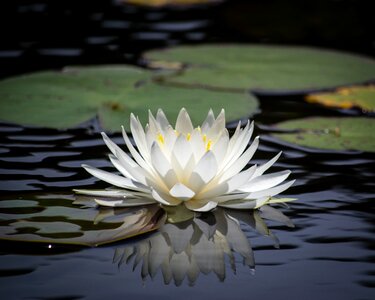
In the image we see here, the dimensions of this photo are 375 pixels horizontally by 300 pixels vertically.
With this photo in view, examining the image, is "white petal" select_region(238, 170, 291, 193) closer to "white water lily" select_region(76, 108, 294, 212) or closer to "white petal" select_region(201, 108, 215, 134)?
"white water lily" select_region(76, 108, 294, 212)

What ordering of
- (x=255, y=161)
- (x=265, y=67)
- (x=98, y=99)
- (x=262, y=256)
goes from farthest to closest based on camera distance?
(x=265, y=67) → (x=98, y=99) → (x=255, y=161) → (x=262, y=256)

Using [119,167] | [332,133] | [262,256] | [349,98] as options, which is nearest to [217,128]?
[119,167]

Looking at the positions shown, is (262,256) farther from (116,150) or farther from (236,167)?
(116,150)

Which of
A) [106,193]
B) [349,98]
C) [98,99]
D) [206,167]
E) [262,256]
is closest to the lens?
[262,256]

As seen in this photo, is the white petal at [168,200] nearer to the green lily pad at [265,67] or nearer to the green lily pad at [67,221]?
the green lily pad at [67,221]

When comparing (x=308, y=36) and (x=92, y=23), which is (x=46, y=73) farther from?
(x=308, y=36)

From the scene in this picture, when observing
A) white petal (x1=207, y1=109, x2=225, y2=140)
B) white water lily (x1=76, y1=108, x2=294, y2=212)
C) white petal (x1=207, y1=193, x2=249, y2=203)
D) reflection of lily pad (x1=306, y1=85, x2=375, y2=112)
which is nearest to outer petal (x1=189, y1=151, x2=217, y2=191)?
white water lily (x1=76, y1=108, x2=294, y2=212)

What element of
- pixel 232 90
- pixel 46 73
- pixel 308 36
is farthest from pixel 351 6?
pixel 46 73
